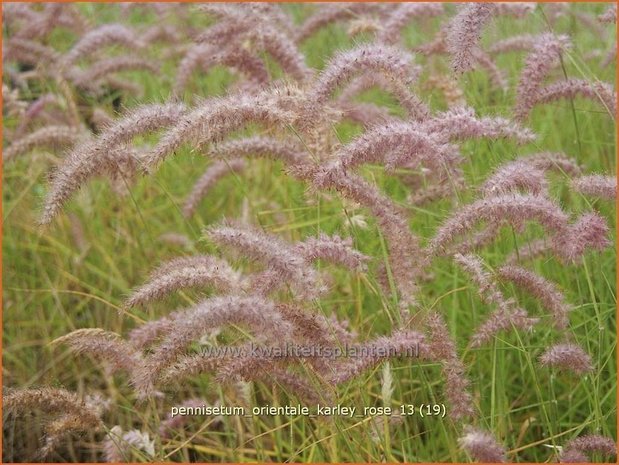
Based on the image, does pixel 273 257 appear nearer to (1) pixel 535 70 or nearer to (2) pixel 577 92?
(1) pixel 535 70

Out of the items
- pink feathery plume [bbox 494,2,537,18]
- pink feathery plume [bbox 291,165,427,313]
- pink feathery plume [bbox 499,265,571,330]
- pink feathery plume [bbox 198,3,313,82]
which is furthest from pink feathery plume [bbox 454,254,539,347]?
pink feathery plume [bbox 494,2,537,18]

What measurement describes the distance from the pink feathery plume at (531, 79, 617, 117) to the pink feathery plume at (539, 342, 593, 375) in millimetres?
785

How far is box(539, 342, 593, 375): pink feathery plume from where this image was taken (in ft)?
6.86

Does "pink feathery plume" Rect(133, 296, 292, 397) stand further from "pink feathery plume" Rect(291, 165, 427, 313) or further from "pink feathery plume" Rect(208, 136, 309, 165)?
"pink feathery plume" Rect(208, 136, 309, 165)

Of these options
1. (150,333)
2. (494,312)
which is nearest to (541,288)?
(494,312)

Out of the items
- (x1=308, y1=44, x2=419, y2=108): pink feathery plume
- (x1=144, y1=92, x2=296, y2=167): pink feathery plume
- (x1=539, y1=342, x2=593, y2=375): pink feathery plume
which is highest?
(x1=308, y1=44, x2=419, y2=108): pink feathery plume

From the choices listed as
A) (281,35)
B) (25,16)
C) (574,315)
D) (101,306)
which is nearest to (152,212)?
(101,306)

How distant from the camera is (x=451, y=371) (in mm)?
2025

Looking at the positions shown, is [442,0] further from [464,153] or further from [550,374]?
[550,374]

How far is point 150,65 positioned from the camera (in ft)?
12.3

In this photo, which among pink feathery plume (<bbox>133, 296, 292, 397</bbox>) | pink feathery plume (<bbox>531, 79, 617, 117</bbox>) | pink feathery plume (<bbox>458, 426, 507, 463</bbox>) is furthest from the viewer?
pink feathery plume (<bbox>531, 79, 617, 117</bbox>)

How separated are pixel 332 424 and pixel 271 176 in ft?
7.12

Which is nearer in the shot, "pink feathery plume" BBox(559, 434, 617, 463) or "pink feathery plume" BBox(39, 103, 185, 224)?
"pink feathery plume" BBox(559, 434, 617, 463)

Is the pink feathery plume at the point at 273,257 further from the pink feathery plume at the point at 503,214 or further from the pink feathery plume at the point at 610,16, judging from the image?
the pink feathery plume at the point at 610,16
